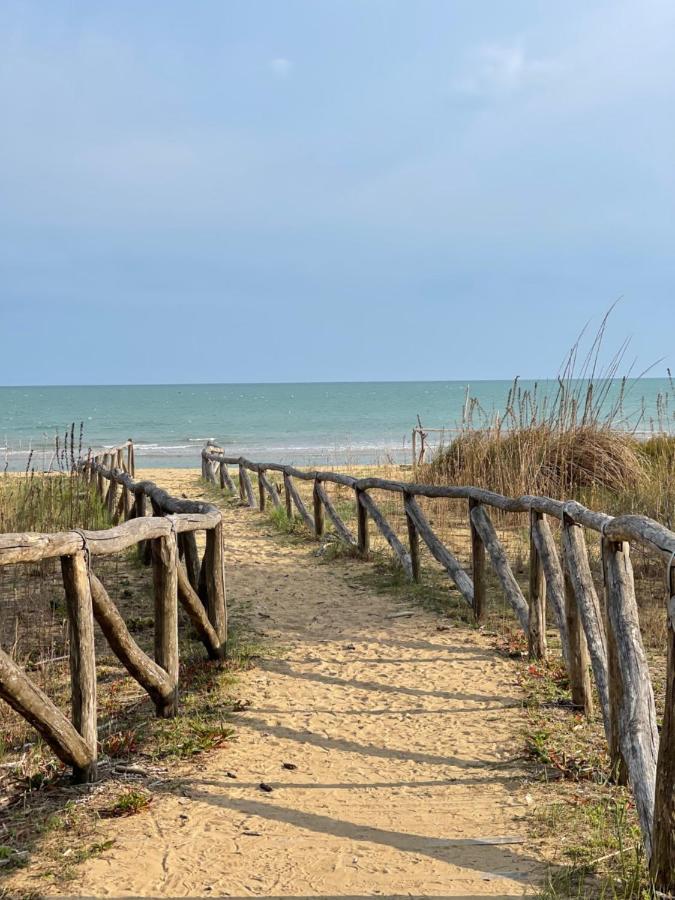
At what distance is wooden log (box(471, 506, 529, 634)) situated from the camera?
5840mm

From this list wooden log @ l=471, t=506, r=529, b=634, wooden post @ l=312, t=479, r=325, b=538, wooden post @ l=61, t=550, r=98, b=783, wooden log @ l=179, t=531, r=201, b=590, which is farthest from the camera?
wooden post @ l=312, t=479, r=325, b=538

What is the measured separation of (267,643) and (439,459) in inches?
284

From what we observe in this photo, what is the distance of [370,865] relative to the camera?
3096 mm

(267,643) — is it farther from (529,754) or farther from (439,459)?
(439,459)

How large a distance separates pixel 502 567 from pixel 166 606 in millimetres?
2673

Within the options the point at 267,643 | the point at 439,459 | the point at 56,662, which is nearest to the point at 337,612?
the point at 267,643

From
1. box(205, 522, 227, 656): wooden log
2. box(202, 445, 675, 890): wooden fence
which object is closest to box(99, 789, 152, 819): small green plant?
box(205, 522, 227, 656): wooden log

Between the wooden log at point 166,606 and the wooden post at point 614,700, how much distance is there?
234 centimetres

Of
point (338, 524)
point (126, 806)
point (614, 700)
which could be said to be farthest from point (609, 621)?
point (338, 524)

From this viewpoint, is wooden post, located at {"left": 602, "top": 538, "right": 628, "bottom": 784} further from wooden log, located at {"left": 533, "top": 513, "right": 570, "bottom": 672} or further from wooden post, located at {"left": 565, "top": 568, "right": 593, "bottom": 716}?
wooden log, located at {"left": 533, "top": 513, "right": 570, "bottom": 672}

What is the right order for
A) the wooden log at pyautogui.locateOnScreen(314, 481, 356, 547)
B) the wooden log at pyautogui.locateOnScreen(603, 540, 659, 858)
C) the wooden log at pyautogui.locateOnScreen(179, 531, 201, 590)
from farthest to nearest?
the wooden log at pyautogui.locateOnScreen(314, 481, 356, 547), the wooden log at pyautogui.locateOnScreen(179, 531, 201, 590), the wooden log at pyautogui.locateOnScreen(603, 540, 659, 858)

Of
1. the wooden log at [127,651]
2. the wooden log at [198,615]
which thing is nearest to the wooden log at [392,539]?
the wooden log at [198,615]

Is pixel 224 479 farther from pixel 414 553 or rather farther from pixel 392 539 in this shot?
pixel 414 553

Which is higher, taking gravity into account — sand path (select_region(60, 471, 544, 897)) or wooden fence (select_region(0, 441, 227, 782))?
wooden fence (select_region(0, 441, 227, 782))
